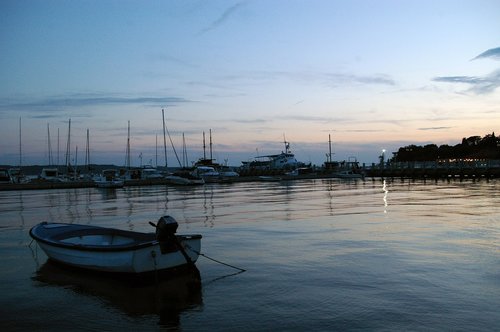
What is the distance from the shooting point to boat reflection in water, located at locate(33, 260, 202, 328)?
38.8ft

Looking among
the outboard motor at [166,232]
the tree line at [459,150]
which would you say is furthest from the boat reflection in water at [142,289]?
the tree line at [459,150]

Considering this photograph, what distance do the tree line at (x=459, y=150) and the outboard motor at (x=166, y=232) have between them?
14289 cm

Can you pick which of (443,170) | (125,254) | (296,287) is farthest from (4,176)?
(443,170)

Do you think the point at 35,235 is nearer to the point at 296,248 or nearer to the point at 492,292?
the point at 296,248

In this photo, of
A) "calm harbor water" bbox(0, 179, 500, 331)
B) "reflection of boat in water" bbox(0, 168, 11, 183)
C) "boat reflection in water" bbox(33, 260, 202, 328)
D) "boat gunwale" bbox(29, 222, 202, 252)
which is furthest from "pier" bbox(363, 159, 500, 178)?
"boat reflection in water" bbox(33, 260, 202, 328)

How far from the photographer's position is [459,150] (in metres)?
164

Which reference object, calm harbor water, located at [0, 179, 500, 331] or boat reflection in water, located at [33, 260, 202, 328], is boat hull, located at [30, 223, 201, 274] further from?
calm harbor water, located at [0, 179, 500, 331]

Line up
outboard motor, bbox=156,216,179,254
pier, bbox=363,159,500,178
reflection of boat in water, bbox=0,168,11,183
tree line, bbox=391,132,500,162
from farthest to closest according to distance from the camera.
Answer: tree line, bbox=391,132,500,162 → pier, bbox=363,159,500,178 → reflection of boat in water, bbox=0,168,11,183 → outboard motor, bbox=156,216,179,254

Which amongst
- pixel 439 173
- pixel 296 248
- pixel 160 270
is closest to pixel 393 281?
pixel 296 248

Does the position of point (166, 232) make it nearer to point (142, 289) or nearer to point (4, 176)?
point (142, 289)

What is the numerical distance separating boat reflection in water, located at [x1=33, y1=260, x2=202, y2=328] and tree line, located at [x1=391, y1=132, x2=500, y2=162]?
142 m

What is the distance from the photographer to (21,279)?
1491cm

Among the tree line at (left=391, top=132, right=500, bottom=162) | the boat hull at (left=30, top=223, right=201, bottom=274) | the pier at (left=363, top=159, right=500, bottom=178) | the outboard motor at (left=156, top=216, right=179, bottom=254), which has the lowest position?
the boat hull at (left=30, top=223, right=201, bottom=274)

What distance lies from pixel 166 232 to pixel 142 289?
1855 millimetres
